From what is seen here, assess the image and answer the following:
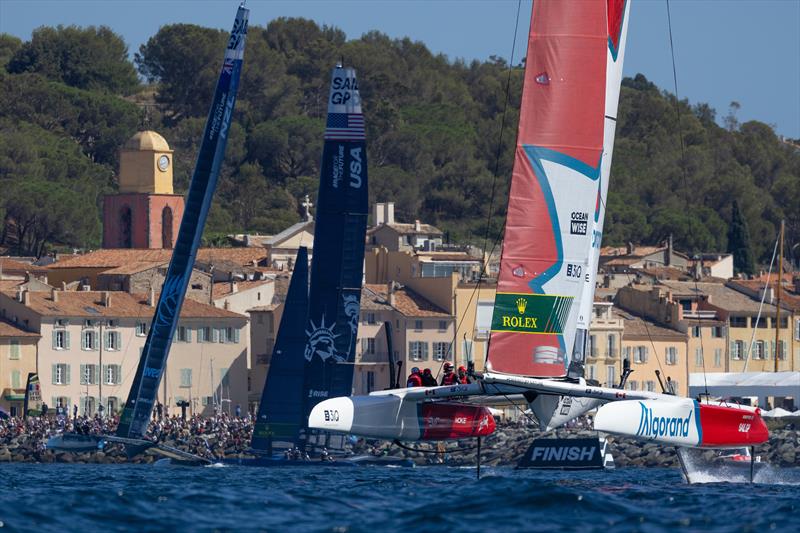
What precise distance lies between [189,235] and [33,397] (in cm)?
2195

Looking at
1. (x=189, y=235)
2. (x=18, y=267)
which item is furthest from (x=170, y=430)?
(x=18, y=267)

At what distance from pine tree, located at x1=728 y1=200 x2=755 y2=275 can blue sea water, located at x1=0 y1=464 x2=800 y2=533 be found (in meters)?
71.7

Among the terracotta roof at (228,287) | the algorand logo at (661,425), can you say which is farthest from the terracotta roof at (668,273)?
the algorand logo at (661,425)

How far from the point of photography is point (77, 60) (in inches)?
4532

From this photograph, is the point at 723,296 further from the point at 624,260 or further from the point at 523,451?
the point at 523,451

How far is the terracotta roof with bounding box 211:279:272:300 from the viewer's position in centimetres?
6612

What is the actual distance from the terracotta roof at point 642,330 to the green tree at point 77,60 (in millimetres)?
53320

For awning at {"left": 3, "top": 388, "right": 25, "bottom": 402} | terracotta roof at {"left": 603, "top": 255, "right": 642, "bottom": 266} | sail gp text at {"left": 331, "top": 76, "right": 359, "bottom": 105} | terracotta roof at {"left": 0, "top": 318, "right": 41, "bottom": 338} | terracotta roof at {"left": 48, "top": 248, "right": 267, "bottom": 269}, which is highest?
sail gp text at {"left": 331, "top": 76, "right": 359, "bottom": 105}

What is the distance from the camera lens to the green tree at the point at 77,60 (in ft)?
375

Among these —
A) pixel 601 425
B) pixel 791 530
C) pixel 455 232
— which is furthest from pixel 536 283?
pixel 455 232

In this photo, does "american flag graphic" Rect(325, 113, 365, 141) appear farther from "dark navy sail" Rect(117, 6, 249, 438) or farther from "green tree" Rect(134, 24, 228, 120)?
"green tree" Rect(134, 24, 228, 120)

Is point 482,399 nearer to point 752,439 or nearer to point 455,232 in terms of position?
point 752,439

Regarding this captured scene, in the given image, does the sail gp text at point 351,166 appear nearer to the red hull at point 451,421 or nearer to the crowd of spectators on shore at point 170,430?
the red hull at point 451,421

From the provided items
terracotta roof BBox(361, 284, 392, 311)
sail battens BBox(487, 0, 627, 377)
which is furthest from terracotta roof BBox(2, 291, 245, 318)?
sail battens BBox(487, 0, 627, 377)
